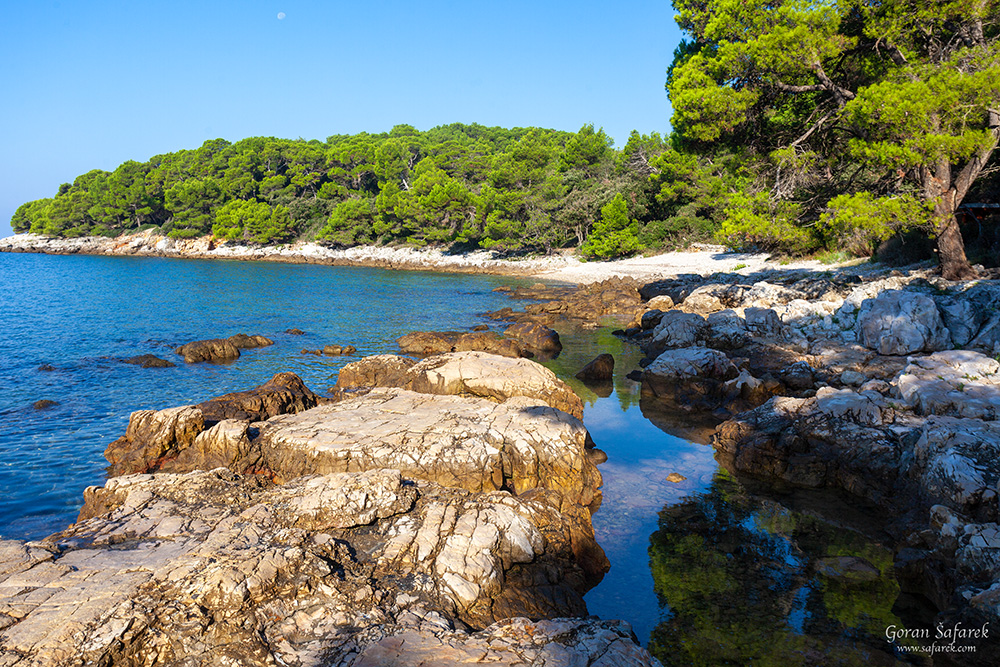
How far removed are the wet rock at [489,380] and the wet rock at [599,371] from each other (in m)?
3.76

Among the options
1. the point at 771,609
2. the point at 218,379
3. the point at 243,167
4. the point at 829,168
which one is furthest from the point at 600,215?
the point at 243,167

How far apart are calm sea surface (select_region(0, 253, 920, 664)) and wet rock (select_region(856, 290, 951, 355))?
6138 mm

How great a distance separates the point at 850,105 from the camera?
1501 cm

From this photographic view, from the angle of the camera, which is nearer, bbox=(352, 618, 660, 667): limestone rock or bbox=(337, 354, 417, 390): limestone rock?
bbox=(352, 618, 660, 667): limestone rock

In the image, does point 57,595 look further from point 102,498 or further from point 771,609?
point 771,609

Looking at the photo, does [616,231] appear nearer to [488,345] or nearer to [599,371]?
[488,345]

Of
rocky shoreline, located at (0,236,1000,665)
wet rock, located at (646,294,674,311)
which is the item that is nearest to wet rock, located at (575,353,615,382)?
rocky shoreline, located at (0,236,1000,665)

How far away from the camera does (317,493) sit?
7336 mm

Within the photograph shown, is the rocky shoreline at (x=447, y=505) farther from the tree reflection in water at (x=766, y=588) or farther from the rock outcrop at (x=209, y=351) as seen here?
the rock outcrop at (x=209, y=351)

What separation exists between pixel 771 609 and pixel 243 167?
95.6m

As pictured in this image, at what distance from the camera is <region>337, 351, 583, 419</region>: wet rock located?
1298 cm

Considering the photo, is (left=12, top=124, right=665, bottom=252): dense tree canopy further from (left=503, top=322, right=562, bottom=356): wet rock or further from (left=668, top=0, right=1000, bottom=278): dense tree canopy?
(left=668, top=0, right=1000, bottom=278): dense tree canopy

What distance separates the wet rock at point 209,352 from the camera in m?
20.3

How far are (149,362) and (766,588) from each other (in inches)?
788
